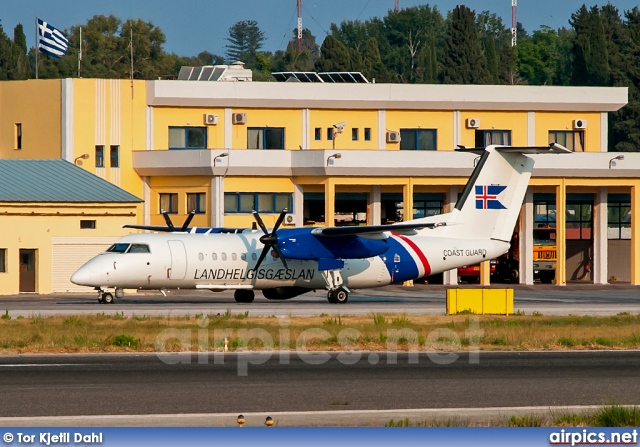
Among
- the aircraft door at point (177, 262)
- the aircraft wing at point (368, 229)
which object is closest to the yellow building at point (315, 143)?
the aircraft wing at point (368, 229)

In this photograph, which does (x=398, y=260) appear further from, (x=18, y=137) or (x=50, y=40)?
(x=50, y=40)

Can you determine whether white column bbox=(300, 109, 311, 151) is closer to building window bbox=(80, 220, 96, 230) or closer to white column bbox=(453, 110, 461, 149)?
white column bbox=(453, 110, 461, 149)

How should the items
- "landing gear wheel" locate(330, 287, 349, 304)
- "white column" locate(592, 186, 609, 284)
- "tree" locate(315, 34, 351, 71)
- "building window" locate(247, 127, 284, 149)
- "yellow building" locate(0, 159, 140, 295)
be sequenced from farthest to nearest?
"tree" locate(315, 34, 351, 71) → "white column" locate(592, 186, 609, 284) → "building window" locate(247, 127, 284, 149) → "yellow building" locate(0, 159, 140, 295) → "landing gear wheel" locate(330, 287, 349, 304)

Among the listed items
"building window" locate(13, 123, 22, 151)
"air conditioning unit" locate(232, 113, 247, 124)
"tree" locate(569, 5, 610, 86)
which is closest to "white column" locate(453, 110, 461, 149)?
"air conditioning unit" locate(232, 113, 247, 124)

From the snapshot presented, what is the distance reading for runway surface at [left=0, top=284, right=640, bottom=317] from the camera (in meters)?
35.1

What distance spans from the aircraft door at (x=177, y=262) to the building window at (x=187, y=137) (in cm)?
2032

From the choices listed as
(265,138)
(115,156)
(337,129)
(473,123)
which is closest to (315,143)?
(337,129)

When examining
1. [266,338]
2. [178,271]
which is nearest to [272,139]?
[178,271]

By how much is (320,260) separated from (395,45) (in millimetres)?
139578

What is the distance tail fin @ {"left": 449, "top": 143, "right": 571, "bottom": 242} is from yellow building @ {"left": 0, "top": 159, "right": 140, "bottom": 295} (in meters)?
17.2

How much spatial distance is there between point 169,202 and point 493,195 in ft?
69.1

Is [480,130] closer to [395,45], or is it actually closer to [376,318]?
[376,318]

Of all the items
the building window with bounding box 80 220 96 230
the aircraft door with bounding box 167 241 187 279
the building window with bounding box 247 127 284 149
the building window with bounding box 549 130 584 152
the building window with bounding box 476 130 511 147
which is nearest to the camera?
the aircraft door with bounding box 167 241 187 279

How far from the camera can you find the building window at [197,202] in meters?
56.5
